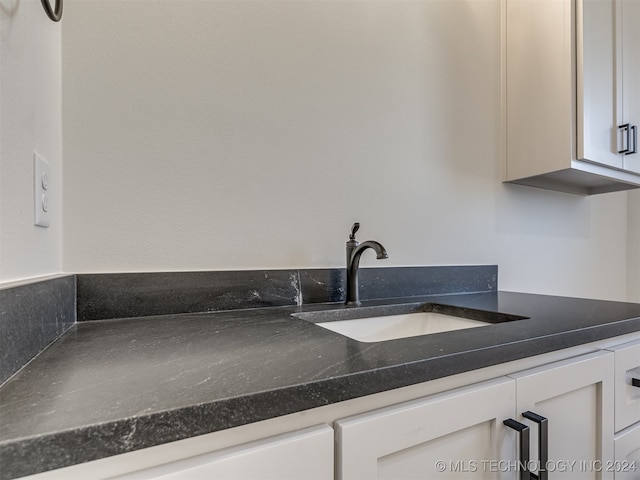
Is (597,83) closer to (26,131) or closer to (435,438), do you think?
(435,438)

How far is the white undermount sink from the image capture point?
3.12 ft

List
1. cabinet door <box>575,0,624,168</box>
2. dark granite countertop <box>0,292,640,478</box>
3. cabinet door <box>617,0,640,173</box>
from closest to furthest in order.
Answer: dark granite countertop <box>0,292,640,478</box> → cabinet door <box>575,0,624,168</box> → cabinet door <box>617,0,640,173</box>

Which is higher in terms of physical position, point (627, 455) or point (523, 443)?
point (523, 443)

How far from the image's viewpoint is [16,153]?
Result: 0.52m

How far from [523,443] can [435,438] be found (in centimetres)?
18

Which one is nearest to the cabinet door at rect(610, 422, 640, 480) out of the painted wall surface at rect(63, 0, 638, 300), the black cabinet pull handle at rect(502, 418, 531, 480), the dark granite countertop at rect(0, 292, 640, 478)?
the dark granite countertop at rect(0, 292, 640, 478)

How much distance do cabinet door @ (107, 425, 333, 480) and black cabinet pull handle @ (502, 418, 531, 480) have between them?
0.34 meters

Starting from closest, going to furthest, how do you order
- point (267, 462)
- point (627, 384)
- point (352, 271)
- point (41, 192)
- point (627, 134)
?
point (267, 462)
point (41, 192)
point (627, 384)
point (352, 271)
point (627, 134)

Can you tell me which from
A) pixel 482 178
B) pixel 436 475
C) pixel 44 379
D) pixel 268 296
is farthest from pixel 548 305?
pixel 44 379

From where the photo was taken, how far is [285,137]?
3.30 feet

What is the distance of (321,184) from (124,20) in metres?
0.65

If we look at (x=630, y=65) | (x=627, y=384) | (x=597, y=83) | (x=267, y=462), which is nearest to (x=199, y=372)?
(x=267, y=462)

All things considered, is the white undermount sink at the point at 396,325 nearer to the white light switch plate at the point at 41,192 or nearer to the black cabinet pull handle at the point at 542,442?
the black cabinet pull handle at the point at 542,442

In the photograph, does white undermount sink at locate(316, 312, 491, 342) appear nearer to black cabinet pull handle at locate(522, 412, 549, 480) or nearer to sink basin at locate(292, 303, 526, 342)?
sink basin at locate(292, 303, 526, 342)
